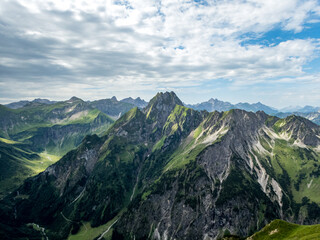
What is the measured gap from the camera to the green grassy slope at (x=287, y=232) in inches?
4072

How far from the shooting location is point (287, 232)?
116 metres

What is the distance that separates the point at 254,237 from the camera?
389 ft

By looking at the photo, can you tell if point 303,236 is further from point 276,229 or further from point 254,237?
point 254,237

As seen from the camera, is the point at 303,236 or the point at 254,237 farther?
the point at 254,237

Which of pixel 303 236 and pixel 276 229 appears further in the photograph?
pixel 276 229

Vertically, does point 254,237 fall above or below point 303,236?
below

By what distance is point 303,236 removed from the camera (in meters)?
103

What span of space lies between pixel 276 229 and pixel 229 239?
2880 centimetres

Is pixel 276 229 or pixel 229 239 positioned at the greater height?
pixel 276 229

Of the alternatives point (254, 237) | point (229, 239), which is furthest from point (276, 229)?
point (229, 239)

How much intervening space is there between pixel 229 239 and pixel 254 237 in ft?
49.1

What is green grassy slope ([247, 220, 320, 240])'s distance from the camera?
103 m

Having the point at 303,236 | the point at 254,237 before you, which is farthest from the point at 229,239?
the point at 303,236

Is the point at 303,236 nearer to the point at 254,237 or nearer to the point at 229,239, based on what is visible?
the point at 254,237
